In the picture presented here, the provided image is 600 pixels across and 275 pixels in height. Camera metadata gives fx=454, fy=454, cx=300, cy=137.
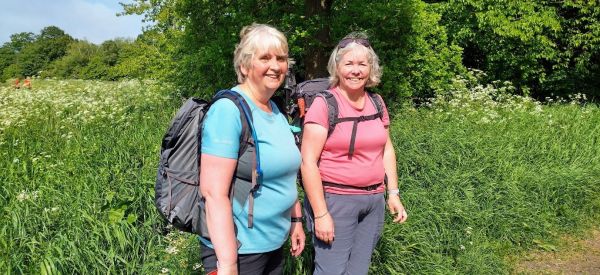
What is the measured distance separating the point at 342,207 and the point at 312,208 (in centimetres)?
18

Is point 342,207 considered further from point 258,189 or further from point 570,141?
point 570,141

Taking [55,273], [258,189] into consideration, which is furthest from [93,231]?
[258,189]

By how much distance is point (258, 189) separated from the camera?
1.72 meters

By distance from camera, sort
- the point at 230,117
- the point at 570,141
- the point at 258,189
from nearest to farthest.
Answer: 1. the point at 230,117
2. the point at 258,189
3. the point at 570,141

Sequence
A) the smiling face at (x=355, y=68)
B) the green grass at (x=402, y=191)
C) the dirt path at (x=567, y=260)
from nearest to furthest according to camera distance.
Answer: the smiling face at (x=355, y=68) < the green grass at (x=402, y=191) < the dirt path at (x=567, y=260)

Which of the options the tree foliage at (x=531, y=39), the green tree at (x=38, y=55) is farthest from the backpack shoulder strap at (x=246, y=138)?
the green tree at (x=38, y=55)

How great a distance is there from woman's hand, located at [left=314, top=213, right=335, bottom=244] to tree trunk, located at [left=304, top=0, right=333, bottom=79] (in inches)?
253

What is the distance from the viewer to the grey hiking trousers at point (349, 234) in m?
2.27

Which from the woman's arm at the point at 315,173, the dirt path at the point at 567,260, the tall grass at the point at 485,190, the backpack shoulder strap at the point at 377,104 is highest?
the backpack shoulder strap at the point at 377,104

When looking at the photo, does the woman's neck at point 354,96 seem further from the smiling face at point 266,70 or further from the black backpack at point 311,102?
the smiling face at point 266,70

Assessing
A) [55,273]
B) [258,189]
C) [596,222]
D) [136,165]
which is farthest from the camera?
[596,222]

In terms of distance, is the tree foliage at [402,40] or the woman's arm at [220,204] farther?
the tree foliage at [402,40]

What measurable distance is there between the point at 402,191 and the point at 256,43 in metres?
2.96

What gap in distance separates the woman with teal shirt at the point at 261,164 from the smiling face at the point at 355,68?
51cm
